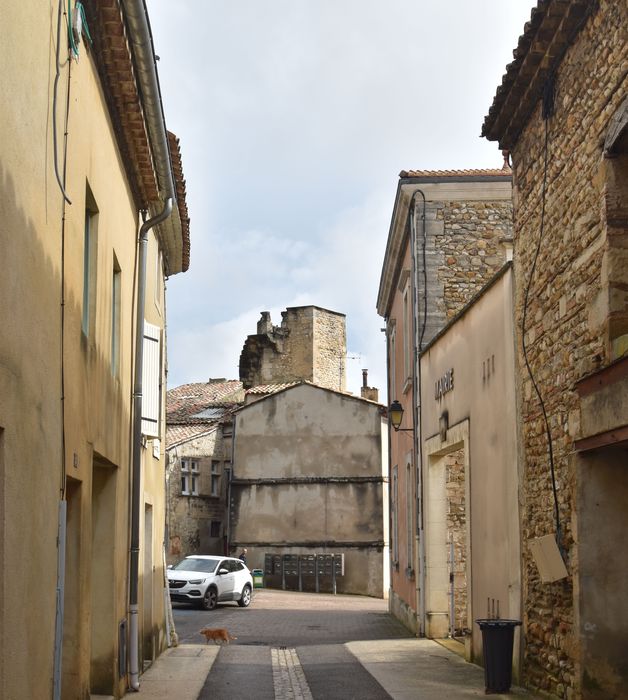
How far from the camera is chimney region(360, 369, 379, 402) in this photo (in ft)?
182

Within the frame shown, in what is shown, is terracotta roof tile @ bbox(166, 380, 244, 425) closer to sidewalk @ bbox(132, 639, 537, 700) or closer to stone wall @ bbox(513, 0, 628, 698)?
sidewalk @ bbox(132, 639, 537, 700)

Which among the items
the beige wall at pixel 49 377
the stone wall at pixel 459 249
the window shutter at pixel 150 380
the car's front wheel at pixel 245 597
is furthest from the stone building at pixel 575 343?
the car's front wheel at pixel 245 597

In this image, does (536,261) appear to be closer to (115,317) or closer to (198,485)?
(115,317)

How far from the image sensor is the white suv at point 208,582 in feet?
95.9

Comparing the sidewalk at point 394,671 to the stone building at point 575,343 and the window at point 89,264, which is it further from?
the window at point 89,264

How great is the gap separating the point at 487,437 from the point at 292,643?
21.8 feet

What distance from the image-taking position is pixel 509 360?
40.8 feet

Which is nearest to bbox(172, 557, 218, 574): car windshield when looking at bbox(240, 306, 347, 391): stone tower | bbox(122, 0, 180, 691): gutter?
bbox(122, 0, 180, 691): gutter

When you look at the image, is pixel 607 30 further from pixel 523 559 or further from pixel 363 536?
pixel 363 536

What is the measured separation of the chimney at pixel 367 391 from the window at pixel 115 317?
143 feet

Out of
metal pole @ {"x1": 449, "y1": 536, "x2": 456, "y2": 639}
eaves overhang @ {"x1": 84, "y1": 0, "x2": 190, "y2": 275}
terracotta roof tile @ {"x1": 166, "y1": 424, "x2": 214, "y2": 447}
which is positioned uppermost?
eaves overhang @ {"x1": 84, "y1": 0, "x2": 190, "y2": 275}

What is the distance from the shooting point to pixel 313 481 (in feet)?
134

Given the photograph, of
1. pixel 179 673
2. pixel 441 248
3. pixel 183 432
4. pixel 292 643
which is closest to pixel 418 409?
pixel 441 248

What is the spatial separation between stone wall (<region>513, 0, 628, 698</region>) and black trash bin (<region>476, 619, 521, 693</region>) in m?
0.22
